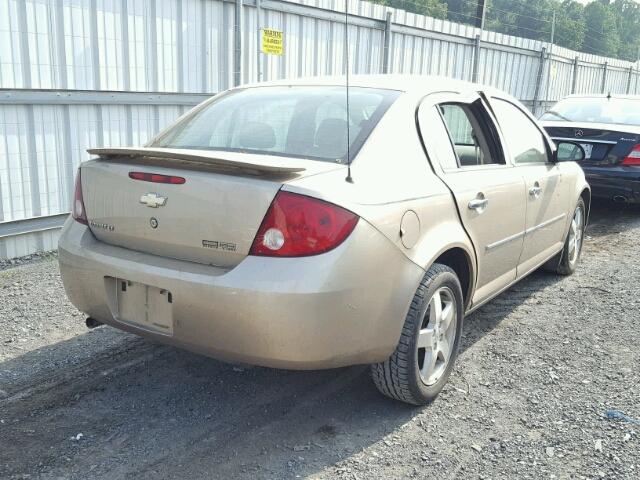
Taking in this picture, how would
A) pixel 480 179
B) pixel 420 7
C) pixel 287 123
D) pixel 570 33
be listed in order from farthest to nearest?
pixel 570 33 < pixel 420 7 < pixel 480 179 < pixel 287 123

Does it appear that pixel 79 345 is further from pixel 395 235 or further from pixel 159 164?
pixel 395 235

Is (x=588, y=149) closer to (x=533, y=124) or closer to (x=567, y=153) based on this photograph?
(x=567, y=153)

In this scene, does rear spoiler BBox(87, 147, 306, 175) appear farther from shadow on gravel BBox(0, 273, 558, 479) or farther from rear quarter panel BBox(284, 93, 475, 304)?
shadow on gravel BBox(0, 273, 558, 479)

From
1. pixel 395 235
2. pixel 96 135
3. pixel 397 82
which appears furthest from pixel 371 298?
pixel 96 135

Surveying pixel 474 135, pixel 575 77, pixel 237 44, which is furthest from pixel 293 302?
pixel 575 77

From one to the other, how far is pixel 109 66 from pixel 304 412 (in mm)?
4347

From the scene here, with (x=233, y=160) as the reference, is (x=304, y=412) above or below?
below

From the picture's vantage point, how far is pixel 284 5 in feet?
25.3

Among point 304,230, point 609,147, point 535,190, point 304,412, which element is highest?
point 304,230

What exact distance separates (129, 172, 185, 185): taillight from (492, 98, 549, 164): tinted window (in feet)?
7.55

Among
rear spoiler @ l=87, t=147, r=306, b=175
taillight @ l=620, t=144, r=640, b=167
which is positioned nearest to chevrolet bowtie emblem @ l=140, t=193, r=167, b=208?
rear spoiler @ l=87, t=147, r=306, b=175

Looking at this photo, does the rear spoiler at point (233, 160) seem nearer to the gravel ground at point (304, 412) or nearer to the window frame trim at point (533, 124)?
the gravel ground at point (304, 412)

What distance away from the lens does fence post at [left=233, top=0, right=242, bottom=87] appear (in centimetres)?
716

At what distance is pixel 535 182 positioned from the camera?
4383 millimetres
